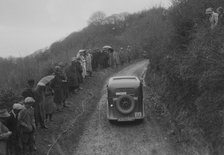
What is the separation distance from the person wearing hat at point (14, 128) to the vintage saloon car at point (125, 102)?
5460mm

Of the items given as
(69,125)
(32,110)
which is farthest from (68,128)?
(32,110)

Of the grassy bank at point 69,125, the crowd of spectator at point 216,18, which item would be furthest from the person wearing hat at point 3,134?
the crowd of spectator at point 216,18

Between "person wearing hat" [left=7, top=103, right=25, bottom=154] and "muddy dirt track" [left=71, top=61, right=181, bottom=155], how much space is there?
2763 millimetres

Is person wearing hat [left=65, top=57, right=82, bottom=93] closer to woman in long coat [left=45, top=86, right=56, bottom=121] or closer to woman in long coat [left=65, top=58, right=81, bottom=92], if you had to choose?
woman in long coat [left=65, top=58, right=81, bottom=92]

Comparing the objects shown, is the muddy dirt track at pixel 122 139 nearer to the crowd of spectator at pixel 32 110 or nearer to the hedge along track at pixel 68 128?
the hedge along track at pixel 68 128

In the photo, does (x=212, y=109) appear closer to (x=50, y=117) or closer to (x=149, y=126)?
(x=149, y=126)

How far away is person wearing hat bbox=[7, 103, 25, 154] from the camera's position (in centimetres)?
1038

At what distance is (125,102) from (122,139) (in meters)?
1.94

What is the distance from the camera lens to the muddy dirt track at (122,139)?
1307 cm

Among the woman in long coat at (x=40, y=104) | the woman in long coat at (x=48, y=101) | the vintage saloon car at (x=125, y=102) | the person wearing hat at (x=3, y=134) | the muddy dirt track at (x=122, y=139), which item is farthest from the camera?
the vintage saloon car at (x=125, y=102)

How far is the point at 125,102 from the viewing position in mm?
15562

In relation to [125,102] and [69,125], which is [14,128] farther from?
[125,102]

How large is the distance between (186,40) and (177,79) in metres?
3.64

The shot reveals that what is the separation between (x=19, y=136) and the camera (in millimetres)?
10773
